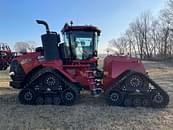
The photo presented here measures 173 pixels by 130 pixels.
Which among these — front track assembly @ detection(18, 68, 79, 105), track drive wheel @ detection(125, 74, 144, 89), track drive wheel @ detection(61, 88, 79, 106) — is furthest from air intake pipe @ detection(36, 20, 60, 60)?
track drive wheel @ detection(125, 74, 144, 89)

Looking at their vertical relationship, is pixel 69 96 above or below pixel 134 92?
below

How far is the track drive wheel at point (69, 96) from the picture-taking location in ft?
35.6

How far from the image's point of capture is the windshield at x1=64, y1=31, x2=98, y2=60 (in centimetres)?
1157

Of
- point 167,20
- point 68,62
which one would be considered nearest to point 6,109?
point 68,62

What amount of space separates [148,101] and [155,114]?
1.25 meters

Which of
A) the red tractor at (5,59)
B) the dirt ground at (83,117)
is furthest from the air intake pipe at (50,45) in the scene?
the red tractor at (5,59)

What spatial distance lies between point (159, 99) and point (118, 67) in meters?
1.76

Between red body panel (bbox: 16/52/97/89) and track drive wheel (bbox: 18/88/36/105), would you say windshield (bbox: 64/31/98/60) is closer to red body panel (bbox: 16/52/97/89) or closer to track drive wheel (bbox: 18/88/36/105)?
red body panel (bbox: 16/52/97/89)

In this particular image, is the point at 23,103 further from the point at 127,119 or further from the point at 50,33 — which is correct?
the point at 127,119

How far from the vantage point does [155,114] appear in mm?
9430

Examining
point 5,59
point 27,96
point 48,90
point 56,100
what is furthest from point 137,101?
point 5,59

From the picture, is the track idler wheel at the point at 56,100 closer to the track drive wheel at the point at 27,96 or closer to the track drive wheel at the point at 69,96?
the track drive wheel at the point at 69,96

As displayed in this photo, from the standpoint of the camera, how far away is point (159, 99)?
34.8 ft

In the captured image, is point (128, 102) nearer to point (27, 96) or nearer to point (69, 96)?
point (69, 96)
